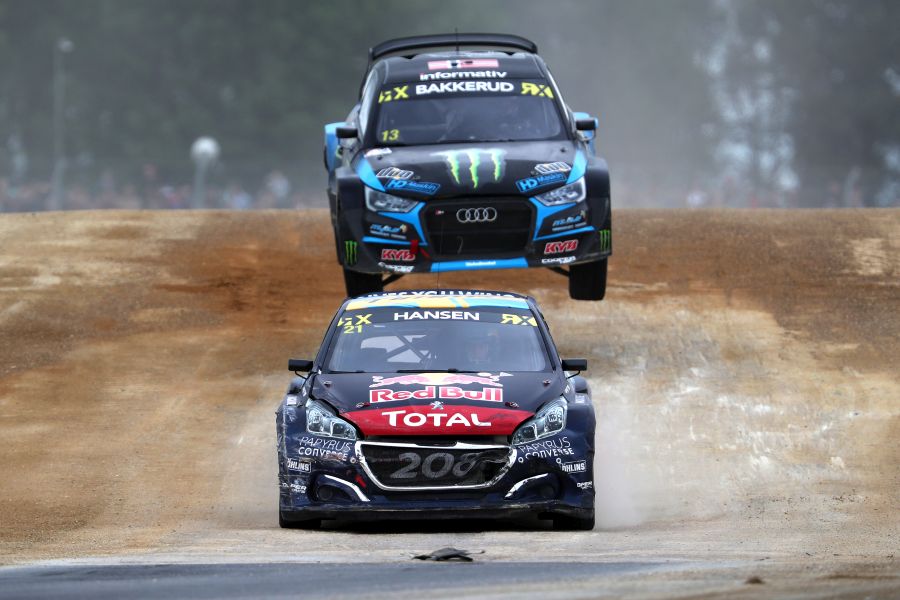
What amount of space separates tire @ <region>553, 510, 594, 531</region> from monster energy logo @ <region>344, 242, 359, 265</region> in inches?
204

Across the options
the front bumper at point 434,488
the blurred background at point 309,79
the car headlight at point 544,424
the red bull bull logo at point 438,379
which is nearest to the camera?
the front bumper at point 434,488

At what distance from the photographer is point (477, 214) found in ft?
43.5

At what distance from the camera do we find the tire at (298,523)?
29.5 ft

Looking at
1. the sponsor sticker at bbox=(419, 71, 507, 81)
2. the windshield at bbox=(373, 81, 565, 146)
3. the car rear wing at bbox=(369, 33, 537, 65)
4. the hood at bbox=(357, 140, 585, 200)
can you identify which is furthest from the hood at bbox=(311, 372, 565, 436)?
the car rear wing at bbox=(369, 33, 537, 65)

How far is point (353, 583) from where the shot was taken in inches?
264

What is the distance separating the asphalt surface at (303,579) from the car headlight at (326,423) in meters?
1.51

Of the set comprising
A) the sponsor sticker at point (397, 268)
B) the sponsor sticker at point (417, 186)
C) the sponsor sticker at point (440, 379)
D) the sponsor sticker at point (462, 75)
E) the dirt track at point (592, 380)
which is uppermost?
the sponsor sticker at point (462, 75)

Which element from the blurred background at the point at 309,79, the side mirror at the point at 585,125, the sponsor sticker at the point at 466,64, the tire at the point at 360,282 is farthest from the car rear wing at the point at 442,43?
the blurred background at the point at 309,79

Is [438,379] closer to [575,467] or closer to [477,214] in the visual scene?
[575,467]

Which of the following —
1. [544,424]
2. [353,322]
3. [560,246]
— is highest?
[353,322]

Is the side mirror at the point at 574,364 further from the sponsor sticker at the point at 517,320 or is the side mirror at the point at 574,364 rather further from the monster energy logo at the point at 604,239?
the monster energy logo at the point at 604,239

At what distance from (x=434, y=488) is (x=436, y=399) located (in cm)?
52

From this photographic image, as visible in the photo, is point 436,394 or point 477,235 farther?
point 477,235

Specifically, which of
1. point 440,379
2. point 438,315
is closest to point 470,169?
point 438,315
